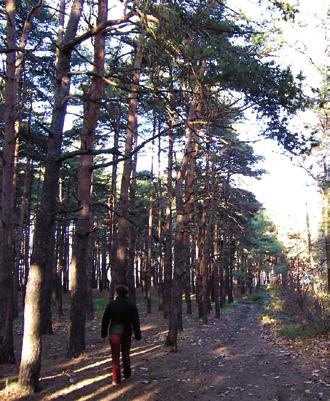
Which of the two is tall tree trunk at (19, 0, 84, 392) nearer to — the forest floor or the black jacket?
the forest floor

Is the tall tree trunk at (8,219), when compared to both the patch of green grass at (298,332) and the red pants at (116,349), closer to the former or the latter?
the red pants at (116,349)

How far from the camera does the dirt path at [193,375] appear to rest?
7.28 metres

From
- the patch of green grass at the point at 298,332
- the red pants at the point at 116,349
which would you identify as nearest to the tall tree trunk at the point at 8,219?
the red pants at the point at 116,349

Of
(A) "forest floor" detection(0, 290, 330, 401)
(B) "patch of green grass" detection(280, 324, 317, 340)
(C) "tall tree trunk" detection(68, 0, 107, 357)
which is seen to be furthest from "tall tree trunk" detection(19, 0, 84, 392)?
(B) "patch of green grass" detection(280, 324, 317, 340)

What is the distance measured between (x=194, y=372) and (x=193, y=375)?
0.28 m

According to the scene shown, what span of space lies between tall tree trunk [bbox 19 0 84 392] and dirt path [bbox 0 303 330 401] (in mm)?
529

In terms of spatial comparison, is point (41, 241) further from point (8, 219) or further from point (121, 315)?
point (8, 219)

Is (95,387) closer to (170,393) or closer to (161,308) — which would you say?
(170,393)

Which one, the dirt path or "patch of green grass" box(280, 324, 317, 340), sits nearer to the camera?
the dirt path

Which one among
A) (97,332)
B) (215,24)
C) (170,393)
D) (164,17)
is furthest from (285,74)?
(97,332)

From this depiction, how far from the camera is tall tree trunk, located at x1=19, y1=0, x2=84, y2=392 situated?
23.9ft

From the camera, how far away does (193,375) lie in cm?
880

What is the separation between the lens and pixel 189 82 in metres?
8.27

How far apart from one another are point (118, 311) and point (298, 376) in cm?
363
